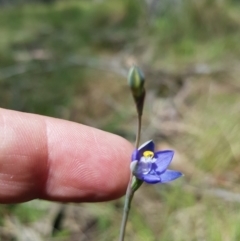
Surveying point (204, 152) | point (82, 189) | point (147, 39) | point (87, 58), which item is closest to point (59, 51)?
point (87, 58)

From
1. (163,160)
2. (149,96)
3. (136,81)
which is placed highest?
(136,81)

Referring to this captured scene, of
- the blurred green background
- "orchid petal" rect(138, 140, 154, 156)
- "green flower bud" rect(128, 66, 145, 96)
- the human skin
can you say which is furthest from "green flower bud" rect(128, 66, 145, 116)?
the blurred green background

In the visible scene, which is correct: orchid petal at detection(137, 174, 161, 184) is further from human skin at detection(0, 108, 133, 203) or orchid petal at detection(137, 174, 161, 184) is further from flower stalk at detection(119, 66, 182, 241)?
human skin at detection(0, 108, 133, 203)

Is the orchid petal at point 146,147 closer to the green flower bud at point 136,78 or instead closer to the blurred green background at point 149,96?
the green flower bud at point 136,78

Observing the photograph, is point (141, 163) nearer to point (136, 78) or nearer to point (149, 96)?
point (136, 78)

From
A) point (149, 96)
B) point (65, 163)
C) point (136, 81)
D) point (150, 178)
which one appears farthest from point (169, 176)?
point (149, 96)

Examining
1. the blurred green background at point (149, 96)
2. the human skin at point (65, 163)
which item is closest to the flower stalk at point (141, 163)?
the human skin at point (65, 163)

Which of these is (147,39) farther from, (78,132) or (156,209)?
(78,132)
